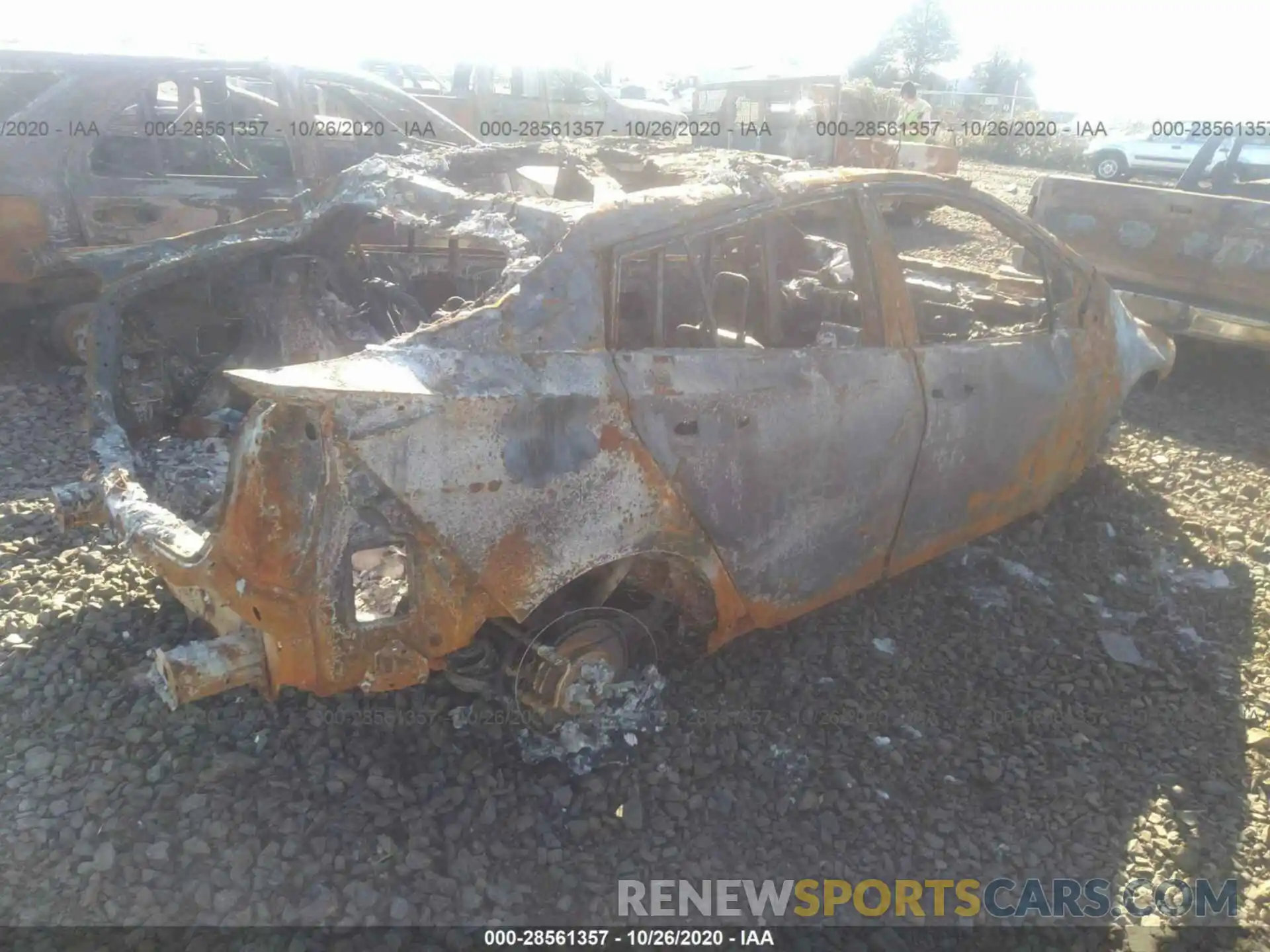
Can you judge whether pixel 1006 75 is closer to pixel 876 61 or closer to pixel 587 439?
pixel 876 61

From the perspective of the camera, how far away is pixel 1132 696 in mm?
3334

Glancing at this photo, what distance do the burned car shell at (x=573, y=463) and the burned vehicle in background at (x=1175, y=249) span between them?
3.18 metres

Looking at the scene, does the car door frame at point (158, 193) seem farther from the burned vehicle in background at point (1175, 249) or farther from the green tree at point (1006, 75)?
the green tree at point (1006, 75)

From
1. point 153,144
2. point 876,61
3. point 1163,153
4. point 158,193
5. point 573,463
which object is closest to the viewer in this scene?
point 573,463

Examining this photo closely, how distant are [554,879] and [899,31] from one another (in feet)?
174

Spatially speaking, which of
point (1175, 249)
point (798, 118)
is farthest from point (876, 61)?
point (1175, 249)

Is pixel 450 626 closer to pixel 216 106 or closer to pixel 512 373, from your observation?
pixel 512 373

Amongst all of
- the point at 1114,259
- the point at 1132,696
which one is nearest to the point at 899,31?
the point at 1114,259

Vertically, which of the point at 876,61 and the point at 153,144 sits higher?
the point at 876,61

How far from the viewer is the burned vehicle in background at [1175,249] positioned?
604 centimetres

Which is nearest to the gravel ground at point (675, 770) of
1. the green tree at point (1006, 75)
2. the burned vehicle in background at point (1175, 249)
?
the burned vehicle in background at point (1175, 249)

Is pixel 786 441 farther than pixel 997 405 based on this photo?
No

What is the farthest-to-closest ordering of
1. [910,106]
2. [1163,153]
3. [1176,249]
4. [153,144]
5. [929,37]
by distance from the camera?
[929,37] → [1163,153] → [910,106] → [1176,249] → [153,144]

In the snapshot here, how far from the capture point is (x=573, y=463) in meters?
2.47
